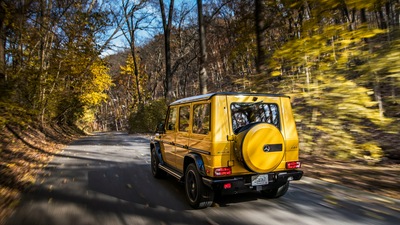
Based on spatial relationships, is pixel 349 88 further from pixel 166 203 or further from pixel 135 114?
pixel 135 114

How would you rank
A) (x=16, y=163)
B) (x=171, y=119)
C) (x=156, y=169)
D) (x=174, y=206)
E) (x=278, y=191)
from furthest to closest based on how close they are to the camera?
(x=16, y=163) < (x=156, y=169) < (x=171, y=119) < (x=278, y=191) < (x=174, y=206)

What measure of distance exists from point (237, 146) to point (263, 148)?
402 mm

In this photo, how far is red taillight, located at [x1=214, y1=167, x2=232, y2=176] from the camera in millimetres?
4340

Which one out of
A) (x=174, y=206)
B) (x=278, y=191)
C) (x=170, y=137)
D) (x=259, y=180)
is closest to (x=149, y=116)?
(x=170, y=137)

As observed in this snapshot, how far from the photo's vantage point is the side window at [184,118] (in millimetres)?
5543

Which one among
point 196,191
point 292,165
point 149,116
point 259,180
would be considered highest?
point 149,116

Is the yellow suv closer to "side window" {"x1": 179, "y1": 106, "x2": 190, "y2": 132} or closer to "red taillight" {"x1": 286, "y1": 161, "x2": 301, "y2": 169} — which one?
"red taillight" {"x1": 286, "y1": 161, "x2": 301, "y2": 169}

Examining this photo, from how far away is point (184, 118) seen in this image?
18.7ft

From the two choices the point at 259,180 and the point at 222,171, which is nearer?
the point at 222,171

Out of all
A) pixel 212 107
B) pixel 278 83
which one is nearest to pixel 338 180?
pixel 278 83

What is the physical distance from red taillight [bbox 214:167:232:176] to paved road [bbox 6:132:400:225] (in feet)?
2.15

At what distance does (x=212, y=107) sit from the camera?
15.0 ft

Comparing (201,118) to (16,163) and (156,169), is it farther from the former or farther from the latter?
→ (16,163)

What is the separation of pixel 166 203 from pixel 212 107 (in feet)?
6.32
